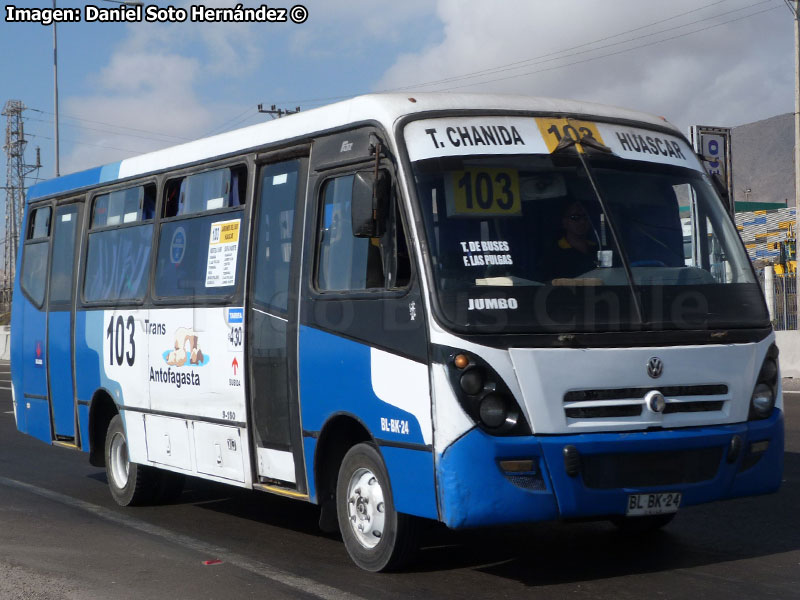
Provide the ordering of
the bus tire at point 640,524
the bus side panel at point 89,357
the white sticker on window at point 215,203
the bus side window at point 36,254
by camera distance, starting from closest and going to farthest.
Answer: the bus tire at point 640,524 < the white sticker on window at point 215,203 < the bus side panel at point 89,357 < the bus side window at point 36,254

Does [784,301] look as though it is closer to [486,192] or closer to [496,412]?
[486,192]

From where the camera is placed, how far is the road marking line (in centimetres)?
672

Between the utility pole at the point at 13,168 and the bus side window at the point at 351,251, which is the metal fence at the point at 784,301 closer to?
the bus side window at the point at 351,251

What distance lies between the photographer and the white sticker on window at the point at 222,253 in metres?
8.76

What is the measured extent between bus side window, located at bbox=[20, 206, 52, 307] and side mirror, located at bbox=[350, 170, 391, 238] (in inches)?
254

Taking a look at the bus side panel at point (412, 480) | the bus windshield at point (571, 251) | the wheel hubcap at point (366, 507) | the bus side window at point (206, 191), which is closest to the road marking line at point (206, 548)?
the wheel hubcap at point (366, 507)

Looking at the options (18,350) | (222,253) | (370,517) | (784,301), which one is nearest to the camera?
(370,517)

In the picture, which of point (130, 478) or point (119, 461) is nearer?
point (130, 478)

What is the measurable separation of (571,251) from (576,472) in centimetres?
127

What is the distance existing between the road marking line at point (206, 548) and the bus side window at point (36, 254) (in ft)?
6.57

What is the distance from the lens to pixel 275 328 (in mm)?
8078

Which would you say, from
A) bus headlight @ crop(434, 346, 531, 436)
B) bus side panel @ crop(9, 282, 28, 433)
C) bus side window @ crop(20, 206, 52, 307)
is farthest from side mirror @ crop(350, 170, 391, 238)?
bus side panel @ crop(9, 282, 28, 433)

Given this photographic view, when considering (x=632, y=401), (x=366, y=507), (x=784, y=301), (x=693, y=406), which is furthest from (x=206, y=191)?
(x=784, y=301)

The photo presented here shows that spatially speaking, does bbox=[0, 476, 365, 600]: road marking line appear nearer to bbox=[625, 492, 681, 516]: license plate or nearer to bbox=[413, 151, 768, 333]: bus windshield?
bbox=[625, 492, 681, 516]: license plate
